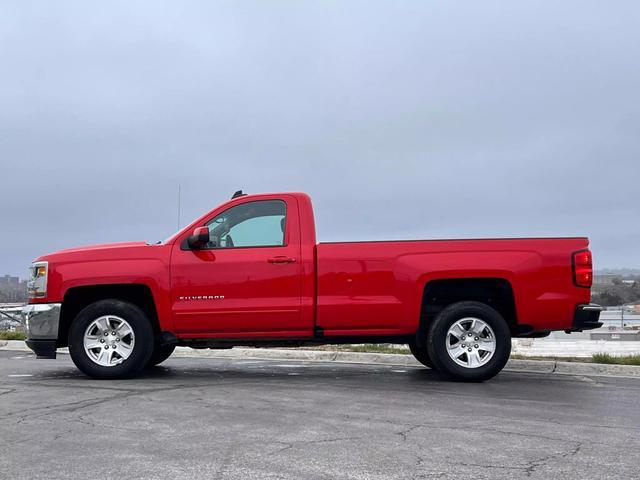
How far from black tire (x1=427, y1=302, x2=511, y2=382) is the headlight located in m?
4.43

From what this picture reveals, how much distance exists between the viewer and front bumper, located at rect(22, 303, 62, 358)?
8477mm

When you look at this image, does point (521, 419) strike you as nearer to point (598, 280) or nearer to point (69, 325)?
point (598, 280)

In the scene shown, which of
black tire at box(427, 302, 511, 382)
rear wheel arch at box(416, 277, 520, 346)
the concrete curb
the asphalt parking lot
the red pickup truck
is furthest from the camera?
the concrete curb

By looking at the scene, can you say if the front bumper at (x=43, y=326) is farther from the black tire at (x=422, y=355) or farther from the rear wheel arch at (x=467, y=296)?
the black tire at (x=422, y=355)

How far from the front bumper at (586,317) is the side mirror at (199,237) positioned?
419cm

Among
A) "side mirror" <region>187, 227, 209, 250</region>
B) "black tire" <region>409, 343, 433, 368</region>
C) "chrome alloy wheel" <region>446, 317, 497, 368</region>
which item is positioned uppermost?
"side mirror" <region>187, 227, 209, 250</region>

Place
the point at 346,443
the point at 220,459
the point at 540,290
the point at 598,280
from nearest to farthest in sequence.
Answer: the point at 220,459, the point at 346,443, the point at 540,290, the point at 598,280

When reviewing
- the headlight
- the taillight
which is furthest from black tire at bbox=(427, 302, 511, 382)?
the headlight

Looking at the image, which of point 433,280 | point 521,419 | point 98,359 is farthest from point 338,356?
point 521,419

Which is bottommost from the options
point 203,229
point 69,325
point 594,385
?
point 594,385

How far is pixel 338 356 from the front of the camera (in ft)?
35.9

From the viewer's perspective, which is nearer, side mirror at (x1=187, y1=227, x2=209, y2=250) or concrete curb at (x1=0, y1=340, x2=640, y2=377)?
side mirror at (x1=187, y1=227, x2=209, y2=250)

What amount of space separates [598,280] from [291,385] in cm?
397

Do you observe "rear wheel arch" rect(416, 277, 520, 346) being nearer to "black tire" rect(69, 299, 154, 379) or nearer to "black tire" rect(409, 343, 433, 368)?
"black tire" rect(409, 343, 433, 368)
